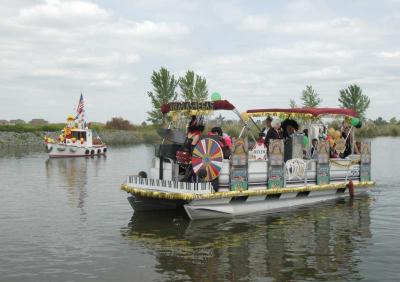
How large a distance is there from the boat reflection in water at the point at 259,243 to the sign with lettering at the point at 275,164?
1042 millimetres

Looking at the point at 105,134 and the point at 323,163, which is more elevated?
the point at 105,134

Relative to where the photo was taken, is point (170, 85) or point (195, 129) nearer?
point (195, 129)

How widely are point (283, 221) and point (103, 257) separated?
5999mm

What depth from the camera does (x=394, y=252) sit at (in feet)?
39.2

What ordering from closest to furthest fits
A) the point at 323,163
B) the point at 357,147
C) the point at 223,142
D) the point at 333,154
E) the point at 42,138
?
the point at 223,142 → the point at 323,163 → the point at 333,154 → the point at 357,147 → the point at 42,138

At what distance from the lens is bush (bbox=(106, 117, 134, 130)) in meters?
93.4

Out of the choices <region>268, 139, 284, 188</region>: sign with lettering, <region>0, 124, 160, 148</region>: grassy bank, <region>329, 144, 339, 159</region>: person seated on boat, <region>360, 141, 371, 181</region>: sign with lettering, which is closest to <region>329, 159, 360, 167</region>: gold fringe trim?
<region>360, 141, 371, 181</region>: sign with lettering

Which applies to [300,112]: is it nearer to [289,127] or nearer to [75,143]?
[289,127]

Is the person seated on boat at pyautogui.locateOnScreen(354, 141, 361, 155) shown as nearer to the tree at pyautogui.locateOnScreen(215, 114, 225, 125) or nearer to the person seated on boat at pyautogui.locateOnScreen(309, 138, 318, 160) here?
the person seated on boat at pyautogui.locateOnScreen(309, 138, 318, 160)

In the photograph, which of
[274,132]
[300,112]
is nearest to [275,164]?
[274,132]

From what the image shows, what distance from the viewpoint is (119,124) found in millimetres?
93812

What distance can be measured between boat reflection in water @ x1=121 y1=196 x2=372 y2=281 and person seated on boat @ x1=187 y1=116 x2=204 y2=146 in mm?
2449

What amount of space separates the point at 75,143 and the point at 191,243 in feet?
119

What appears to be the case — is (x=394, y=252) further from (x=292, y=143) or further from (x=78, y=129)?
(x=78, y=129)
